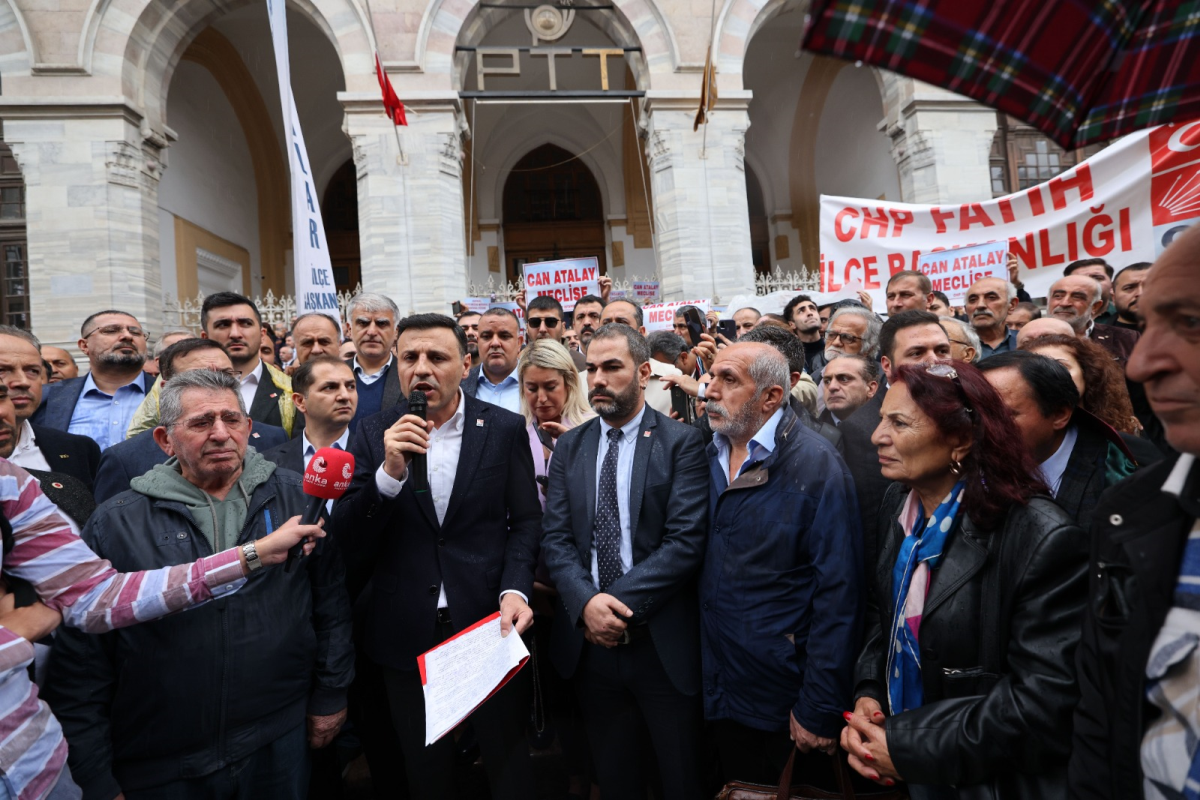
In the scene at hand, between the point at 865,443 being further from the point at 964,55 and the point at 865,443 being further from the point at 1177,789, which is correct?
the point at 964,55

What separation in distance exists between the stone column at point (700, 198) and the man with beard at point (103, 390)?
9.07 meters

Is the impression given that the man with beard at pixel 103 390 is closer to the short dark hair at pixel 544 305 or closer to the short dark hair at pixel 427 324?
the short dark hair at pixel 427 324

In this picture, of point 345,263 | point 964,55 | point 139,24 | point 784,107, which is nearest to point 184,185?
point 139,24

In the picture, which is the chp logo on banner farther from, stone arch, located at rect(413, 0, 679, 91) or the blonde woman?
stone arch, located at rect(413, 0, 679, 91)

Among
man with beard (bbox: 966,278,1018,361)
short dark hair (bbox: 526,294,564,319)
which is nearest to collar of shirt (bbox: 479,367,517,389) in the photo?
short dark hair (bbox: 526,294,564,319)

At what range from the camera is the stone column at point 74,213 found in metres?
10.9

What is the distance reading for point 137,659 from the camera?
88.0 inches

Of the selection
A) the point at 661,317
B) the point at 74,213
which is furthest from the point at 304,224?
the point at 74,213

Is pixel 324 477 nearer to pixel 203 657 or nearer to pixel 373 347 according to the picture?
pixel 203 657

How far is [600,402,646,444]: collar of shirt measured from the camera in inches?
120

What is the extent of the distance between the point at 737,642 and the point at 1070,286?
3.95 metres

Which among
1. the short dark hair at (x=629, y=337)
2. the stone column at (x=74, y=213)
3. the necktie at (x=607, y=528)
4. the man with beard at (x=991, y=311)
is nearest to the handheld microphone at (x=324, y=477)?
the necktie at (x=607, y=528)

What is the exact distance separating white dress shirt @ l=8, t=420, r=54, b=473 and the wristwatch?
1.81 m

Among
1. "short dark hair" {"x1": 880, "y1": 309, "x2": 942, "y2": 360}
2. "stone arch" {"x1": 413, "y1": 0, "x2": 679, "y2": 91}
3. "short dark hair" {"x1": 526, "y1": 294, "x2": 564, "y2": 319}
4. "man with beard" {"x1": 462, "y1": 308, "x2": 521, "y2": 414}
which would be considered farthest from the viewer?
"stone arch" {"x1": 413, "y1": 0, "x2": 679, "y2": 91}
